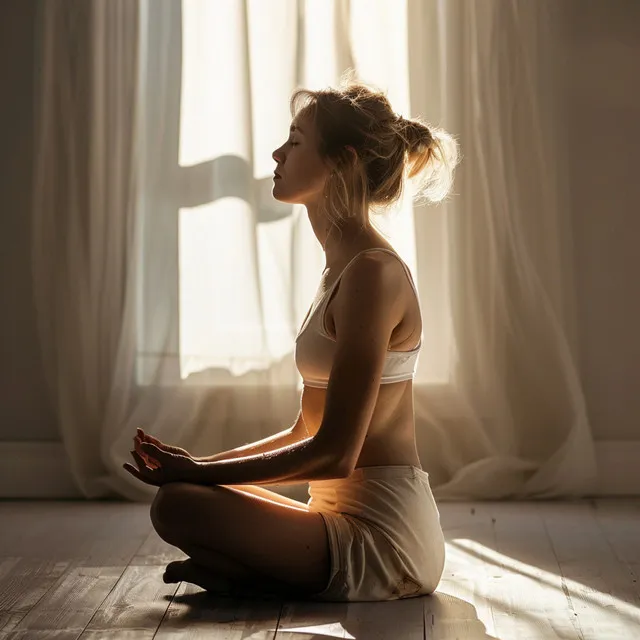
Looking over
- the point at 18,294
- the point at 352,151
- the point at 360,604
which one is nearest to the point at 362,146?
the point at 352,151

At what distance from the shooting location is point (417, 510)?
7.20 feet

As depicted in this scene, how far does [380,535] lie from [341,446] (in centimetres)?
22

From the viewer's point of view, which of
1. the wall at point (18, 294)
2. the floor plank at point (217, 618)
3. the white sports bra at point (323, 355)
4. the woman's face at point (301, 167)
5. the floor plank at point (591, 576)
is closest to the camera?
the floor plank at point (217, 618)

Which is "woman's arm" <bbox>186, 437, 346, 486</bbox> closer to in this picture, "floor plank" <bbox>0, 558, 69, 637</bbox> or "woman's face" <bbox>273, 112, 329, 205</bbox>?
"floor plank" <bbox>0, 558, 69, 637</bbox>

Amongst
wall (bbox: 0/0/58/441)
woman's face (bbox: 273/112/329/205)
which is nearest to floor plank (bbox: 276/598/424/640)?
woman's face (bbox: 273/112/329/205)

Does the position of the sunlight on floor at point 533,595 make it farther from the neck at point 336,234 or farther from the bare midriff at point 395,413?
the neck at point 336,234

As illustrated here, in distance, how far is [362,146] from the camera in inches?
89.3

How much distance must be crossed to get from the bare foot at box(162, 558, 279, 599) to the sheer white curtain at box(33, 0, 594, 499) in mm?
1379

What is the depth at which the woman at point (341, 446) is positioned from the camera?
2092 mm

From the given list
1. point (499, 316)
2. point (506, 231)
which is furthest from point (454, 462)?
point (506, 231)

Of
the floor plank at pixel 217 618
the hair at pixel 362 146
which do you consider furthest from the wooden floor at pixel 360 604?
the hair at pixel 362 146

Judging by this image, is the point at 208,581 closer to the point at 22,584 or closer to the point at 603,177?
the point at 22,584

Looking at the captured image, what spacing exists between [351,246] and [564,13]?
1790 mm

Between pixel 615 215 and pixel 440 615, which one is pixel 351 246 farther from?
pixel 615 215
